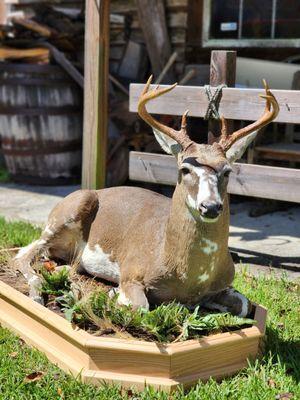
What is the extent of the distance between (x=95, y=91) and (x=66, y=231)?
191 cm

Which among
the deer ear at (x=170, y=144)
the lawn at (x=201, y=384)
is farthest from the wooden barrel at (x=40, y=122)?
the deer ear at (x=170, y=144)

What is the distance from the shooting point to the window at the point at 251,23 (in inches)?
261

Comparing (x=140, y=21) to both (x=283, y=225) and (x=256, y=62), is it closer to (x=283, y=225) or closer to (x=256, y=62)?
(x=256, y=62)

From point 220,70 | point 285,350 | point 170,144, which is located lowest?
point 285,350

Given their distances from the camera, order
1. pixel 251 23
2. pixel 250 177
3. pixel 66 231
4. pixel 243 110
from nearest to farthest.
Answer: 1. pixel 66 231
2. pixel 243 110
3. pixel 250 177
4. pixel 251 23

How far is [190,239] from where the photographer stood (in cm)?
298

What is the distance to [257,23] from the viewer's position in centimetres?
684

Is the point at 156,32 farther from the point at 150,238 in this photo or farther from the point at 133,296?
the point at 133,296

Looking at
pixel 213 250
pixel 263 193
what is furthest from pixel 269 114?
pixel 263 193

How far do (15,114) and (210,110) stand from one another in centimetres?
418

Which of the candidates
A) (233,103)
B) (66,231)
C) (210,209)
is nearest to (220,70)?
(233,103)

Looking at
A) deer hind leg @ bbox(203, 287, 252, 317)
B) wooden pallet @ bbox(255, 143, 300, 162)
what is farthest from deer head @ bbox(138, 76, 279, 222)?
wooden pallet @ bbox(255, 143, 300, 162)

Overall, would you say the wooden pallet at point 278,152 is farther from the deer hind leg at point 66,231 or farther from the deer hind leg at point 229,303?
the deer hind leg at point 229,303

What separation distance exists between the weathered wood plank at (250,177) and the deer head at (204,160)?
1.56 meters
